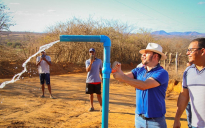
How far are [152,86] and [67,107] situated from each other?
4.72 meters

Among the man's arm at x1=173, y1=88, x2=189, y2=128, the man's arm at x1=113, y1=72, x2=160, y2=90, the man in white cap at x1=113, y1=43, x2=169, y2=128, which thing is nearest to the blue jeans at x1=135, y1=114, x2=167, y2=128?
the man in white cap at x1=113, y1=43, x2=169, y2=128

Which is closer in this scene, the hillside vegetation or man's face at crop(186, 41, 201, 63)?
man's face at crop(186, 41, 201, 63)

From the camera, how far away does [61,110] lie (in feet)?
19.9

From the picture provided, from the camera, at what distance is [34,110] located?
594cm

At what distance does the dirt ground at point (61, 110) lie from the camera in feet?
16.2

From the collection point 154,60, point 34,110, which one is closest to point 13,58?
point 34,110

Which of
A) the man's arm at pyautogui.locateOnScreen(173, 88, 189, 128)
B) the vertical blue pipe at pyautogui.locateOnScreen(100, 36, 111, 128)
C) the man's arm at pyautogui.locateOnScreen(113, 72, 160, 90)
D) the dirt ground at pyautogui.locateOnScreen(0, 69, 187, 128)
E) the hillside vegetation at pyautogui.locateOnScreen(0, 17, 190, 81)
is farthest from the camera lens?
the hillside vegetation at pyautogui.locateOnScreen(0, 17, 190, 81)

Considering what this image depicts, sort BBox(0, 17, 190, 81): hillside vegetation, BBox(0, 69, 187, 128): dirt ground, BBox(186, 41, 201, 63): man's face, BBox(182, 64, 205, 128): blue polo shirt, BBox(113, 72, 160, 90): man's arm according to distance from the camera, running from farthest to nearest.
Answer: BBox(0, 17, 190, 81): hillside vegetation < BBox(0, 69, 187, 128): dirt ground < BBox(186, 41, 201, 63): man's face < BBox(182, 64, 205, 128): blue polo shirt < BBox(113, 72, 160, 90): man's arm

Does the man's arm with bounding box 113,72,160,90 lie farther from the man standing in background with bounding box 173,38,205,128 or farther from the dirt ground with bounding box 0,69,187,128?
the dirt ground with bounding box 0,69,187,128

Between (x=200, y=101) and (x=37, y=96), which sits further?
(x=37, y=96)

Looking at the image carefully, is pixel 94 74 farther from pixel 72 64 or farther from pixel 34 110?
pixel 72 64

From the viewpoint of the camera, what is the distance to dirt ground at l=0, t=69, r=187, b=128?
4.94m

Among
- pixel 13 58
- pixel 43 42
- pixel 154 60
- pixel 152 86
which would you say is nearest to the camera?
pixel 152 86

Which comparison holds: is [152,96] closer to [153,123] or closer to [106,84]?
[153,123]
